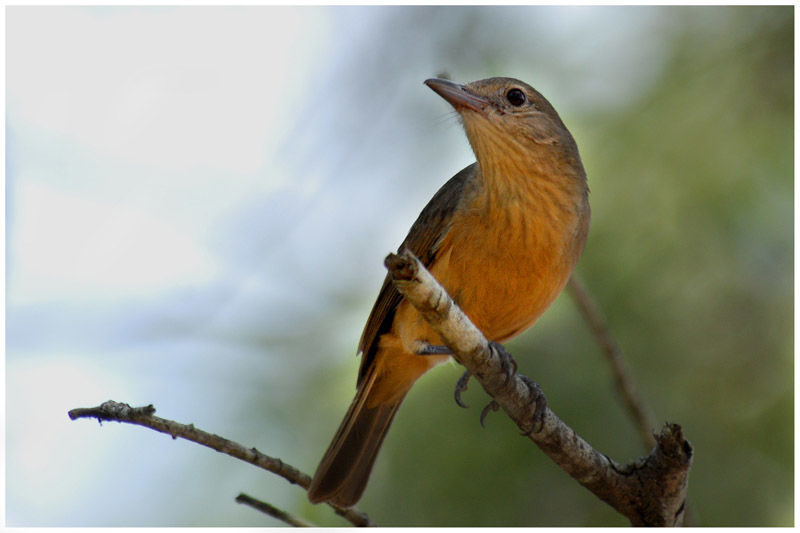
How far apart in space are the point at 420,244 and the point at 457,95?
0.78m

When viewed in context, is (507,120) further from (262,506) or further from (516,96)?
(262,506)

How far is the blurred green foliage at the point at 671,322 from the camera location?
5.03 meters

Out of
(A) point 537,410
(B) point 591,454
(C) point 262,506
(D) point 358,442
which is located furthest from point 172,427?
(B) point 591,454

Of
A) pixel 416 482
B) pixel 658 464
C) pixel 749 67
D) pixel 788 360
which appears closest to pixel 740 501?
pixel 788 360

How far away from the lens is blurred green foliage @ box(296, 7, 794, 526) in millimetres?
5027

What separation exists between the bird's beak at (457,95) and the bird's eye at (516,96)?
0.14 metres

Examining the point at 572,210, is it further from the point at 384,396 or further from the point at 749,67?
the point at 749,67

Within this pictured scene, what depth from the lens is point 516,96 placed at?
16.0ft

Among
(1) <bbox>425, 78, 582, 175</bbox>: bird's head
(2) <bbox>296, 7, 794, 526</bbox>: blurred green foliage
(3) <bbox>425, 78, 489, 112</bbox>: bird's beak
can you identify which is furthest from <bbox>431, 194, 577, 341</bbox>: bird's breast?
(2) <bbox>296, 7, 794, 526</bbox>: blurred green foliage

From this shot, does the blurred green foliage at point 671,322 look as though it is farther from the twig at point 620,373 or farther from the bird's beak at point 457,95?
the twig at point 620,373

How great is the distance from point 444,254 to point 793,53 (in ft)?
8.55

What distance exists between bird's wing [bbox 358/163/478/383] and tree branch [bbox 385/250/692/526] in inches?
31.7

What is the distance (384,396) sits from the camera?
5047 mm

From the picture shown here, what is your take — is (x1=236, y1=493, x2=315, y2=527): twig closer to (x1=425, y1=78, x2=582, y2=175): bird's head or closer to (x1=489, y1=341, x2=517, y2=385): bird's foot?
(x1=489, y1=341, x2=517, y2=385): bird's foot
